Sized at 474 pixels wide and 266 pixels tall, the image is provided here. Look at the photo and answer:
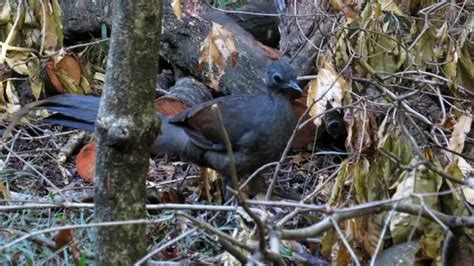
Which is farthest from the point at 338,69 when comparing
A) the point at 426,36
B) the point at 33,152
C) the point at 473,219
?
the point at 33,152

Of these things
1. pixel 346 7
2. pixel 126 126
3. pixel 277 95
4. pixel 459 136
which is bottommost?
pixel 277 95

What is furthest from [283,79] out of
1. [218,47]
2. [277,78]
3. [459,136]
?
[459,136]

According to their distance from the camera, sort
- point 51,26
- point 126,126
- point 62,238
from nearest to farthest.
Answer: point 126,126 < point 62,238 < point 51,26

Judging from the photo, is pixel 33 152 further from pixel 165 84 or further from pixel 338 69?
pixel 338 69

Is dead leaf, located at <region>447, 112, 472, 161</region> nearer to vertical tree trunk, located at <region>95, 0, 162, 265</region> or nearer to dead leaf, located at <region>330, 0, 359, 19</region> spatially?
dead leaf, located at <region>330, 0, 359, 19</region>

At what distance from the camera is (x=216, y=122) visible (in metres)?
4.30

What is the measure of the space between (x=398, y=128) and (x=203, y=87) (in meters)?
2.53

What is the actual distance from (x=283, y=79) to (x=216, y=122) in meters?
0.41

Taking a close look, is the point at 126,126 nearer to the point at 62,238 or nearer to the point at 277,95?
the point at 62,238

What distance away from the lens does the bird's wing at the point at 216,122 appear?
169 inches

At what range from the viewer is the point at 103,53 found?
20.2 ft

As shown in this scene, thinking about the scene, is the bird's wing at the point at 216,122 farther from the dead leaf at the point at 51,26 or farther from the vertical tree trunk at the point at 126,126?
the vertical tree trunk at the point at 126,126

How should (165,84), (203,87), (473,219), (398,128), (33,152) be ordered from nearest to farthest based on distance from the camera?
(473,219)
(398,128)
(33,152)
(203,87)
(165,84)

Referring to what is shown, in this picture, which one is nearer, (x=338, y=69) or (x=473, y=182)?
(x=473, y=182)
